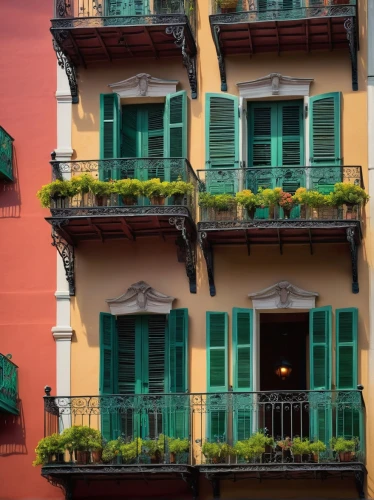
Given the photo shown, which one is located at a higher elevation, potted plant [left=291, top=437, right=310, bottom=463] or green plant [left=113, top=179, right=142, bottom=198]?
green plant [left=113, top=179, right=142, bottom=198]

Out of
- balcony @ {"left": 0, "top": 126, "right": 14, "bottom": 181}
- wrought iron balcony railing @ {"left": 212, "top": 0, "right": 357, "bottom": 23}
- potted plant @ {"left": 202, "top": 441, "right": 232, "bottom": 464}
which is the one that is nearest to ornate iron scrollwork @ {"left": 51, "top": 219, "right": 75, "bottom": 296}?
balcony @ {"left": 0, "top": 126, "right": 14, "bottom": 181}

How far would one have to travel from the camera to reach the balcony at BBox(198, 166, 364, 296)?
97.4 ft

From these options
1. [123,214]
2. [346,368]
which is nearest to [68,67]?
[123,214]

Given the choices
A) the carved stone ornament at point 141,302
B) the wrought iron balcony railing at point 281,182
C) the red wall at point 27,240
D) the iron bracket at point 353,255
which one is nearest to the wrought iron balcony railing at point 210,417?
the red wall at point 27,240

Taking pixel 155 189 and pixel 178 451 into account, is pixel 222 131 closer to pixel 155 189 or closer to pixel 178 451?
pixel 155 189

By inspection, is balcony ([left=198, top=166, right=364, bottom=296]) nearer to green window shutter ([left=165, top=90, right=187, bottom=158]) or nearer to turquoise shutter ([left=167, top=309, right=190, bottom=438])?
green window shutter ([left=165, top=90, right=187, bottom=158])

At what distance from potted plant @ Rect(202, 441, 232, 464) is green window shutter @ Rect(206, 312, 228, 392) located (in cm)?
120

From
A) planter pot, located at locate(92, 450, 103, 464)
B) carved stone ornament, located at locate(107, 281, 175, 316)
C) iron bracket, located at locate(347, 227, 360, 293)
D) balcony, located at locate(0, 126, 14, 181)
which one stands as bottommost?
planter pot, located at locate(92, 450, 103, 464)

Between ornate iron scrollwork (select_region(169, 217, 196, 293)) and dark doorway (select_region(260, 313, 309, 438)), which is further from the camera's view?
dark doorway (select_region(260, 313, 309, 438))

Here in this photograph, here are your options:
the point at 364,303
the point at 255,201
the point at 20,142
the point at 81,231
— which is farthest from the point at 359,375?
the point at 20,142

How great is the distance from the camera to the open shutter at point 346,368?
29328 millimetres

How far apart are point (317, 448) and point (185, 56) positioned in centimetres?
712

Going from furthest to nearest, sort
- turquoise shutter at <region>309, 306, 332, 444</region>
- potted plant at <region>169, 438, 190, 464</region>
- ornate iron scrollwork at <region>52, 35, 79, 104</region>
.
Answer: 1. ornate iron scrollwork at <region>52, 35, 79, 104</region>
2. turquoise shutter at <region>309, 306, 332, 444</region>
3. potted plant at <region>169, 438, 190, 464</region>

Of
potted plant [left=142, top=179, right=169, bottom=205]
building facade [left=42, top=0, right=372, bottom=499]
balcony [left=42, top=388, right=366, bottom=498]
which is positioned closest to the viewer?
balcony [left=42, top=388, right=366, bottom=498]
